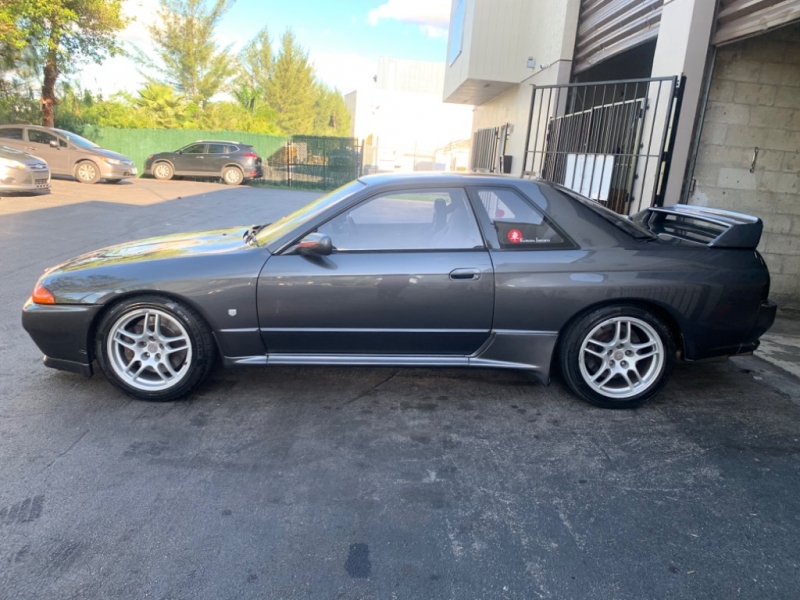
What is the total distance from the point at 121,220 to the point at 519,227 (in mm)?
9765

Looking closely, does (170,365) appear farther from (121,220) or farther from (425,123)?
(425,123)

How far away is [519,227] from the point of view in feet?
12.3

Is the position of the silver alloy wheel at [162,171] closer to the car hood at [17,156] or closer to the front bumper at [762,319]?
the car hood at [17,156]

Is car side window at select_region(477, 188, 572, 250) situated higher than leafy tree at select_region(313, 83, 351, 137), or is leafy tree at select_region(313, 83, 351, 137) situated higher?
leafy tree at select_region(313, 83, 351, 137)

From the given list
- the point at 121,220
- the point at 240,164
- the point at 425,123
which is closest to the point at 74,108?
the point at 240,164

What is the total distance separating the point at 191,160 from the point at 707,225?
2159cm

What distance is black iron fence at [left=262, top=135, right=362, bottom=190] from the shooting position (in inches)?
968

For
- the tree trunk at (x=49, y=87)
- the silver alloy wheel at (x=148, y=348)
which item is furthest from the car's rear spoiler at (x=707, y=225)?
the tree trunk at (x=49, y=87)

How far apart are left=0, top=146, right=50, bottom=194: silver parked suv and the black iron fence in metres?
12.1

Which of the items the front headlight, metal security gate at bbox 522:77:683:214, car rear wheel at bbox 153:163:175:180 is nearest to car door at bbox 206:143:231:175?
car rear wheel at bbox 153:163:175:180

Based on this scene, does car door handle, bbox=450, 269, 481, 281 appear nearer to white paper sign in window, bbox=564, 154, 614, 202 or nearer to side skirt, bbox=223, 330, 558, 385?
side skirt, bbox=223, 330, 558, 385

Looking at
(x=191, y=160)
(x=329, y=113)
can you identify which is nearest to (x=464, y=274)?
(x=191, y=160)

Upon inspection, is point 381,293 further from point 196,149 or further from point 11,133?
point 196,149

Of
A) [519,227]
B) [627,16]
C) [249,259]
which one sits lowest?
[249,259]
